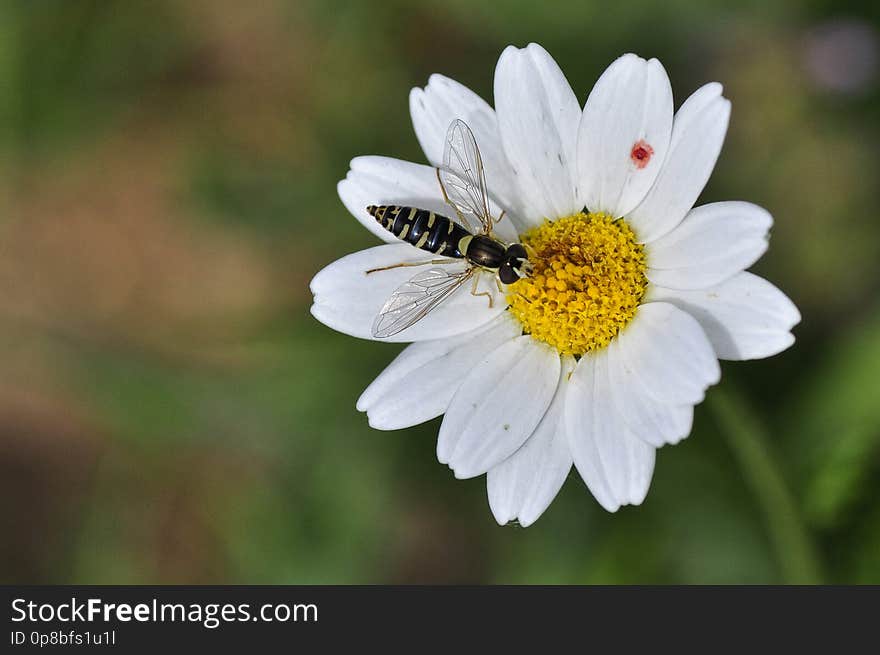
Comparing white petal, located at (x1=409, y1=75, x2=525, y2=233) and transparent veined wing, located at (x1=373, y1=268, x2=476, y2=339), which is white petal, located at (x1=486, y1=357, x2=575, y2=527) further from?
white petal, located at (x1=409, y1=75, x2=525, y2=233)

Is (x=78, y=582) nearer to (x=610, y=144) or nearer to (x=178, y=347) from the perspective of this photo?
(x=178, y=347)

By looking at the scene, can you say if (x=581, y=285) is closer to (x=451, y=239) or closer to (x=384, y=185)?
(x=451, y=239)

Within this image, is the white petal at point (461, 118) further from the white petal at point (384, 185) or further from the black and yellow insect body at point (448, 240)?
the black and yellow insect body at point (448, 240)

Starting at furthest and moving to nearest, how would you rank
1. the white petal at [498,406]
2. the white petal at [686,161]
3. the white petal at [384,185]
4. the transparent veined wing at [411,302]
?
the white petal at [384,185]
the transparent veined wing at [411,302]
the white petal at [498,406]
the white petal at [686,161]

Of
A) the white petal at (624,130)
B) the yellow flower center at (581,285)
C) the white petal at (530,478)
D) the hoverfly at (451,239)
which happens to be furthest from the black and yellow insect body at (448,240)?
the white petal at (530,478)

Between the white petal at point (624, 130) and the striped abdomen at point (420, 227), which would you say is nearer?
the white petal at point (624, 130)

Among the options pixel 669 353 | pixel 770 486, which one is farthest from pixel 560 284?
pixel 770 486

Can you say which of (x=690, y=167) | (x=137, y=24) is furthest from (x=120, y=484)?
(x=690, y=167)
